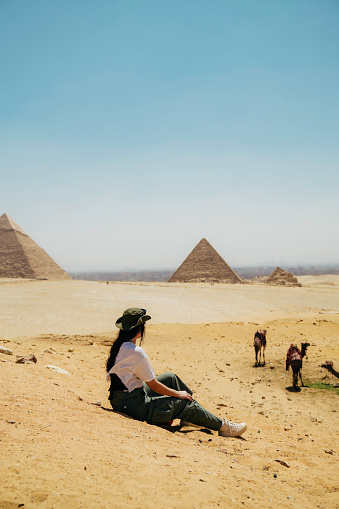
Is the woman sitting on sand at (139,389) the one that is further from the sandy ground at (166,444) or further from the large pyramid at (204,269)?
the large pyramid at (204,269)

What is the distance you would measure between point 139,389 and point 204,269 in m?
61.4

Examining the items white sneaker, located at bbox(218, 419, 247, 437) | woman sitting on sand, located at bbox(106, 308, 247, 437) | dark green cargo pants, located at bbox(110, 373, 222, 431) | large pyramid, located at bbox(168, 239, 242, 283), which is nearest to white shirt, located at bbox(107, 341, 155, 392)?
woman sitting on sand, located at bbox(106, 308, 247, 437)

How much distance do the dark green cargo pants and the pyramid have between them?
60.4 m

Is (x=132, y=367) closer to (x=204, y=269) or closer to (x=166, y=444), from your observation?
(x=166, y=444)

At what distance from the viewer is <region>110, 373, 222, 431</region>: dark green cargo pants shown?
3936 millimetres

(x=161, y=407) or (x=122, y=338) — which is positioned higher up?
(x=122, y=338)

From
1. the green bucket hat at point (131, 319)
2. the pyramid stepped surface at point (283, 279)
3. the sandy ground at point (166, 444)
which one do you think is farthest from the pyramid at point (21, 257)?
the green bucket hat at point (131, 319)

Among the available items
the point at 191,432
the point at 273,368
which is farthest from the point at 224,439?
the point at 273,368

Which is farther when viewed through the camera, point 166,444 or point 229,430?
point 229,430

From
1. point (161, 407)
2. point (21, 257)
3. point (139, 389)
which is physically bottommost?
point (161, 407)

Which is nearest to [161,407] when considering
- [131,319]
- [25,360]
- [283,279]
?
[131,319]

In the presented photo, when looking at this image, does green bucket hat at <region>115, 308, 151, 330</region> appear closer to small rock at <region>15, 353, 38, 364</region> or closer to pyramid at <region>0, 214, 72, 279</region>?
small rock at <region>15, 353, 38, 364</region>

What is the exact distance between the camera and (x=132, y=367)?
151 inches

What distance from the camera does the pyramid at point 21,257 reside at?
61531 mm
